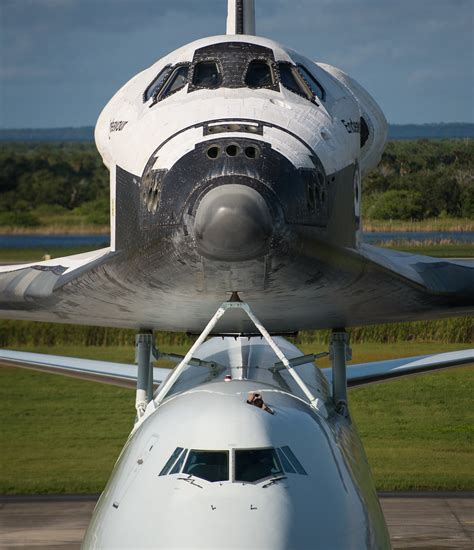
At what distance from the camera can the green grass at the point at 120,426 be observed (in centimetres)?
1920

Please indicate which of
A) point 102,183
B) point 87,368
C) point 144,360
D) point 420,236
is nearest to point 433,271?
point 144,360

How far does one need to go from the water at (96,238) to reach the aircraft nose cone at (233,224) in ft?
38.4

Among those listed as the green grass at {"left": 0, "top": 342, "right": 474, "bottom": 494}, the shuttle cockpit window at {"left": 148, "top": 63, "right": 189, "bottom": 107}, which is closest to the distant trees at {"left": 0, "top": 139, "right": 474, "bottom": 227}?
the green grass at {"left": 0, "top": 342, "right": 474, "bottom": 494}

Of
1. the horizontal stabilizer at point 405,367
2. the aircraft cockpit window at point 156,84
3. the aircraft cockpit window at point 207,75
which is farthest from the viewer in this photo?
the horizontal stabilizer at point 405,367

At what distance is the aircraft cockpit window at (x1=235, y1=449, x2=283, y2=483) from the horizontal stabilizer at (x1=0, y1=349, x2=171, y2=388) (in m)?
6.26

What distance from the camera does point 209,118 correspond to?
793 centimetres

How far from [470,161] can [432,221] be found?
1596 millimetres

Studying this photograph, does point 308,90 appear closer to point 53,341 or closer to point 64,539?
point 64,539

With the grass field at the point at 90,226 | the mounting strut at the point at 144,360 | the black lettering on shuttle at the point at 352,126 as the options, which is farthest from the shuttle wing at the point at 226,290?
the grass field at the point at 90,226

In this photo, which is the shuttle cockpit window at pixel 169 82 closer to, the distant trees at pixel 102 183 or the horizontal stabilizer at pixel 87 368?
the horizontal stabilizer at pixel 87 368

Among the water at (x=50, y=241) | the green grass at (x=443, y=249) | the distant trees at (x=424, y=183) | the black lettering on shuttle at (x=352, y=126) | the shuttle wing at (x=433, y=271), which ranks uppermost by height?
the black lettering on shuttle at (x=352, y=126)

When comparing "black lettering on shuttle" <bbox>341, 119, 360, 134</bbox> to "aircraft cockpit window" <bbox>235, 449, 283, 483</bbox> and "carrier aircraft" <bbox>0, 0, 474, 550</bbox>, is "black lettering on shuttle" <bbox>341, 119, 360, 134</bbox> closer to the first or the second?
"carrier aircraft" <bbox>0, 0, 474, 550</bbox>

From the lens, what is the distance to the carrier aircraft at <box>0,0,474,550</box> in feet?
23.8

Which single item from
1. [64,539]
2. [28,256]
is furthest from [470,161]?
[64,539]
